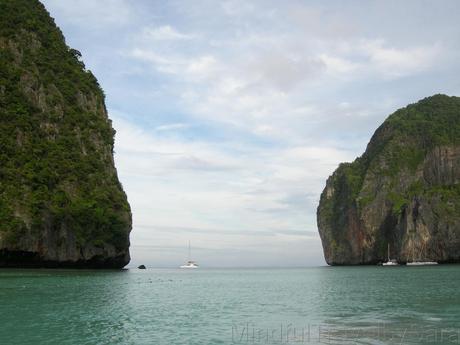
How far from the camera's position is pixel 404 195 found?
475 feet

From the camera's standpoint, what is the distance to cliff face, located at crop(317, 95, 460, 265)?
132m

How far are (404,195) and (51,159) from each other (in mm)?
98459

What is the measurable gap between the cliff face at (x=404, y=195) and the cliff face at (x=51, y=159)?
77269 millimetres

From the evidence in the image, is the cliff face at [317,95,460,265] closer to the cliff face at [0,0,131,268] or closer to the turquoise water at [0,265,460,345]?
the cliff face at [0,0,131,268]

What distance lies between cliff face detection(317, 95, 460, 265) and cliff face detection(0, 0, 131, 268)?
254ft

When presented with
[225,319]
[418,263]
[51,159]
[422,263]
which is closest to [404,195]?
[422,263]

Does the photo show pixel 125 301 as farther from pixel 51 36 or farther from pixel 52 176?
pixel 51 36

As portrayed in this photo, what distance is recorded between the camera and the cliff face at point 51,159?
73.4 meters

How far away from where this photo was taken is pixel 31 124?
3273 inches

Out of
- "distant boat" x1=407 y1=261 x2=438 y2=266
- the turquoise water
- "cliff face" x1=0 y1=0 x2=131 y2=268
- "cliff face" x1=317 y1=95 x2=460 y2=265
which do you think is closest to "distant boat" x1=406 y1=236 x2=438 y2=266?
"distant boat" x1=407 y1=261 x2=438 y2=266

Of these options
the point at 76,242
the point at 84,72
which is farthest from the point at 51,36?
the point at 76,242

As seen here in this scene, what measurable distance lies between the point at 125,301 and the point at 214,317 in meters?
11.1

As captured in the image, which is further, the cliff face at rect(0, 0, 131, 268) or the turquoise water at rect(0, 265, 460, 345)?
the cliff face at rect(0, 0, 131, 268)

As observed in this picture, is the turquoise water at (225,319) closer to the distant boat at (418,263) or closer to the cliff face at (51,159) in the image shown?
the cliff face at (51,159)
